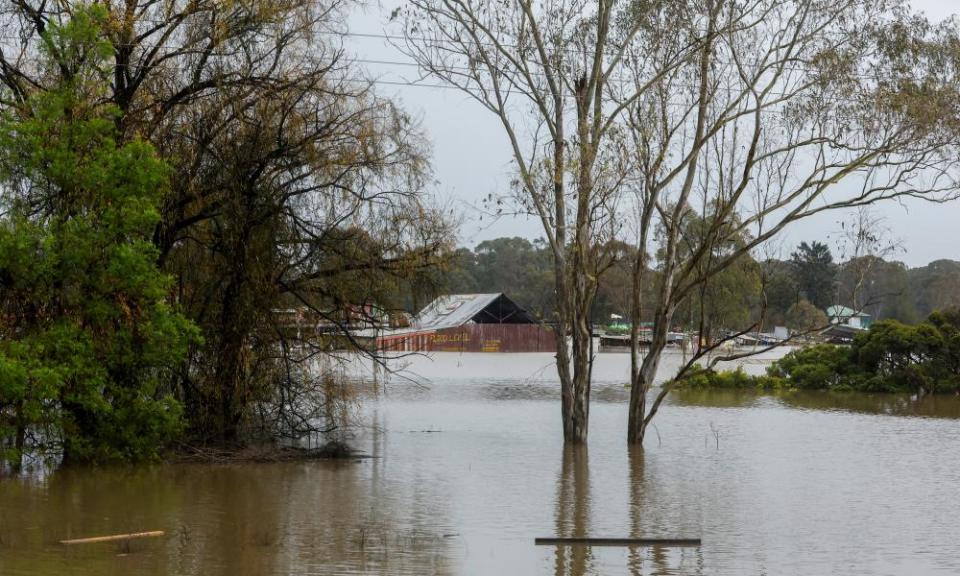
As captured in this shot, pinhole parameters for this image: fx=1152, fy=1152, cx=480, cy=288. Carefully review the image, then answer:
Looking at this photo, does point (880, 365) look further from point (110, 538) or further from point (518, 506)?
point (110, 538)

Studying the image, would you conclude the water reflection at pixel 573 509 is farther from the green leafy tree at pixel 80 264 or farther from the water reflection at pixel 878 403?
the water reflection at pixel 878 403

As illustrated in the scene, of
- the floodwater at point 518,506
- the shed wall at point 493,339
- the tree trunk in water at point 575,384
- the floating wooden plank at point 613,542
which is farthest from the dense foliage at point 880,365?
the shed wall at point 493,339

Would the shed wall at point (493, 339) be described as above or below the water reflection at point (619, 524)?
above

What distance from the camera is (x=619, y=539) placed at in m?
13.1

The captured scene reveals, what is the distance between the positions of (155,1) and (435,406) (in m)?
16.3

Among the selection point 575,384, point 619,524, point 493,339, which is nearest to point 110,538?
point 619,524

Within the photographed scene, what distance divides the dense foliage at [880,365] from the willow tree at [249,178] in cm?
1837

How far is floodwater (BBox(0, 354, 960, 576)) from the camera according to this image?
1203 cm

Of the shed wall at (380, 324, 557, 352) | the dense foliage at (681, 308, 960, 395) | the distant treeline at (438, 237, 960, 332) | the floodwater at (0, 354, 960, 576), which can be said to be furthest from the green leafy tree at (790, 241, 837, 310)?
the floodwater at (0, 354, 960, 576)

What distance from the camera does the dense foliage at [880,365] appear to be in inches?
1457

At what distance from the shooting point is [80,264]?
635 inches

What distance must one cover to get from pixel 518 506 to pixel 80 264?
697 centimetres

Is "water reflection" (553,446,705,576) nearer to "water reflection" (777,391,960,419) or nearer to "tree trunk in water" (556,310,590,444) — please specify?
"tree trunk in water" (556,310,590,444)

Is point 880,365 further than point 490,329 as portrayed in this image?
No
